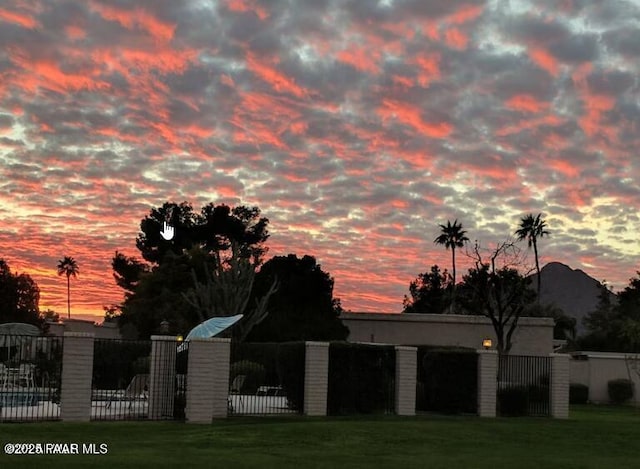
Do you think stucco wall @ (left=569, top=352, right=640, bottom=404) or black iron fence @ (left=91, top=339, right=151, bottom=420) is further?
stucco wall @ (left=569, top=352, right=640, bottom=404)

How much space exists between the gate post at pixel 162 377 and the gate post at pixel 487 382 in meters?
10.3

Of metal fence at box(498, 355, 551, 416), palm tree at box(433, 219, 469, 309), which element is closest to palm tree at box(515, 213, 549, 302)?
palm tree at box(433, 219, 469, 309)

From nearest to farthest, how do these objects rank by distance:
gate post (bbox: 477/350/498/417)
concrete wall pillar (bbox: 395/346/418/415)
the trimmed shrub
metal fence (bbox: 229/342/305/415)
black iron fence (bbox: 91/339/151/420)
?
black iron fence (bbox: 91/339/151/420)
metal fence (bbox: 229/342/305/415)
the trimmed shrub
concrete wall pillar (bbox: 395/346/418/415)
gate post (bbox: 477/350/498/417)

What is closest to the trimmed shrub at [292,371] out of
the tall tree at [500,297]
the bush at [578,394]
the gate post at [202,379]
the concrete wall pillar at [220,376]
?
the concrete wall pillar at [220,376]

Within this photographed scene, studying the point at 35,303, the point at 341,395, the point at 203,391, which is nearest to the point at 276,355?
the point at 341,395

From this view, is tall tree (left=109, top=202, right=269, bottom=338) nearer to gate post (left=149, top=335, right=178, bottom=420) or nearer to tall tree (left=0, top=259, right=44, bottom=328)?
tall tree (left=0, top=259, right=44, bottom=328)

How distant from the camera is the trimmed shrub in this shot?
80.5 ft

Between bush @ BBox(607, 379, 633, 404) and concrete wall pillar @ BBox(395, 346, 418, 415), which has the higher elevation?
concrete wall pillar @ BBox(395, 346, 418, 415)

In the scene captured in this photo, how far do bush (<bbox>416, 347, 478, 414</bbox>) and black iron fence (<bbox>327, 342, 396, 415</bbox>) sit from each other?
2.39 meters

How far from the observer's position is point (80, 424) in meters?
19.3

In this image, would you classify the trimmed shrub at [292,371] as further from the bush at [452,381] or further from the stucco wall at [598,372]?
the stucco wall at [598,372]

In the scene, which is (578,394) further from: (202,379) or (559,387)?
(202,379)

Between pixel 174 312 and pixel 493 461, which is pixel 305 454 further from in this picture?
pixel 174 312

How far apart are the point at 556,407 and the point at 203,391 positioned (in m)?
12.9
